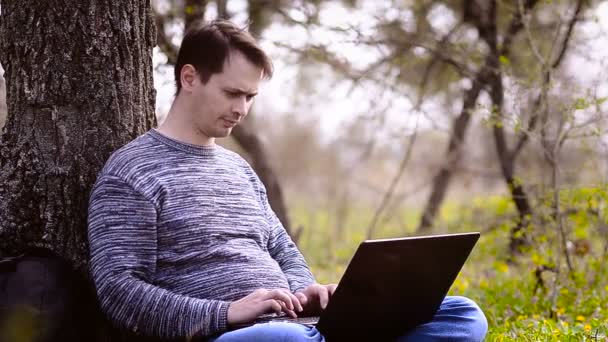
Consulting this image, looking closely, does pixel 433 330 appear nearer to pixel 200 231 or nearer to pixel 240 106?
pixel 200 231

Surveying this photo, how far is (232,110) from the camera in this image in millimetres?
2840

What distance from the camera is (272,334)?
238 cm

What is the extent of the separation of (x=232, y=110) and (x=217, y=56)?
0.20 metres

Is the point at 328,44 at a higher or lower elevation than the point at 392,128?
higher

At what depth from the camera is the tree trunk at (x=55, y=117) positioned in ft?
9.50

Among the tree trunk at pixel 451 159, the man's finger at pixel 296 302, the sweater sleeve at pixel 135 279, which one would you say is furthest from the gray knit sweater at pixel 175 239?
the tree trunk at pixel 451 159

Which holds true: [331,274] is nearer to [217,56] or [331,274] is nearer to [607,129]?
[607,129]

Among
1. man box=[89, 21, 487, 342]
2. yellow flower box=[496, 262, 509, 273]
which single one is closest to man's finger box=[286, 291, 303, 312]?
man box=[89, 21, 487, 342]

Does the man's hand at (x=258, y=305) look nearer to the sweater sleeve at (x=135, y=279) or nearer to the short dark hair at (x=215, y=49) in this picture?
the sweater sleeve at (x=135, y=279)

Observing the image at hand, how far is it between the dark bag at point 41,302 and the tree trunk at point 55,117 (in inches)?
8.0

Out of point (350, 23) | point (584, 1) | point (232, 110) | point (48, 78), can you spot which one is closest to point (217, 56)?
point (232, 110)

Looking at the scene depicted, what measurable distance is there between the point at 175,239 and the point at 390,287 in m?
0.74

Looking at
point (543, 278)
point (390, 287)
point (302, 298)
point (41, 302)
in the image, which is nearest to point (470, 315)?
point (390, 287)

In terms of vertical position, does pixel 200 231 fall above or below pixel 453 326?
above
